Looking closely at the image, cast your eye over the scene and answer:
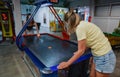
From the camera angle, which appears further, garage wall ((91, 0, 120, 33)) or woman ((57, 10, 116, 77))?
garage wall ((91, 0, 120, 33))

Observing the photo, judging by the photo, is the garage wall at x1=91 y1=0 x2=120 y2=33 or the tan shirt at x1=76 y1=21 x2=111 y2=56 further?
the garage wall at x1=91 y1=0 x2=120 y2=33

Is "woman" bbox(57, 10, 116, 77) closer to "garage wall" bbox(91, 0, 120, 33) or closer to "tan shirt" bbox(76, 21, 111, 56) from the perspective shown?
"tan shirt" bbox(76, 21, 111, 56)

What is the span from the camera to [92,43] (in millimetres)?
1437

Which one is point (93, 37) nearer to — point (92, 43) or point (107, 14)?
point (92, 43)

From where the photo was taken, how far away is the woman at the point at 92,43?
1303 mm

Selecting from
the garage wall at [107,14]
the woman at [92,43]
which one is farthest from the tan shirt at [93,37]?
the garage wall at [107,14]

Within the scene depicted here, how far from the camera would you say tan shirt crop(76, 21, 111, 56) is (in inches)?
50.4

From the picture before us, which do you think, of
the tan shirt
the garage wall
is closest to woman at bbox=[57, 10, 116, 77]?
the tan shirt

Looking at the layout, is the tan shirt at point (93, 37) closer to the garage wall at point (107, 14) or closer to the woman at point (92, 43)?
the woman at point (92, 43)

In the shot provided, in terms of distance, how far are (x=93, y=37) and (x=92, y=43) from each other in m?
0.09

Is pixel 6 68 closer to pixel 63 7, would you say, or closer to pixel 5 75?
pixel 5 75

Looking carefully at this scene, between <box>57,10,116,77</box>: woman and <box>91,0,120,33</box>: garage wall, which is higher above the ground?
<box>91,0,120,33</box>: garage wall

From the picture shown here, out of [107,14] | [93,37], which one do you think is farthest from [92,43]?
[107,14]

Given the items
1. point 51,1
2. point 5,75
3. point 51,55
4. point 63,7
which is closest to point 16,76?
point 5,75
